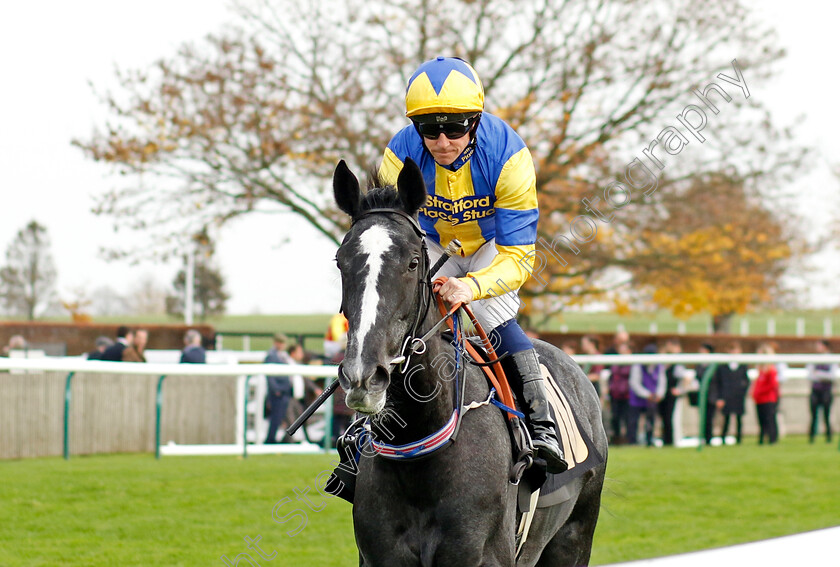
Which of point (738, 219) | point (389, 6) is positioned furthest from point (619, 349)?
point (389, 6)

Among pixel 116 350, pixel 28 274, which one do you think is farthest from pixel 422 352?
pixel 28 274

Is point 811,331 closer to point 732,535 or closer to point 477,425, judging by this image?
point 732,535

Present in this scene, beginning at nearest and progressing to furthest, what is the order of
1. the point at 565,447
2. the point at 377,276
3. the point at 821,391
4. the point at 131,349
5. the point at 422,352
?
1. the point at 377,276
2. the point at 422,352
3. the point at 565,447
4. the point at 131,349
5. the point at 821,391

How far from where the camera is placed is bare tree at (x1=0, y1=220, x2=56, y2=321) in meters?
30.5

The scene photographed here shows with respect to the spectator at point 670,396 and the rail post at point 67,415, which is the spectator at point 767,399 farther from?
the rail post at point 67,415

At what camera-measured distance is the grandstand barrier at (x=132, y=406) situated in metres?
9.73

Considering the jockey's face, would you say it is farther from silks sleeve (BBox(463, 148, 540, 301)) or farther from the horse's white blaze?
the horse's white blaze

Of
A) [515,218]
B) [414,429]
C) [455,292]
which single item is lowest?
[414,429]

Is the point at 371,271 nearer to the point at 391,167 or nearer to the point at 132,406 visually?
the point at 391,167

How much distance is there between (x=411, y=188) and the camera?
3.16m

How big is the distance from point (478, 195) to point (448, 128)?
32 centimetres

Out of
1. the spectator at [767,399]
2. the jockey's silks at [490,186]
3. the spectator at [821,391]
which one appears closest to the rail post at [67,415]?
the jockey's silks at [490,186]

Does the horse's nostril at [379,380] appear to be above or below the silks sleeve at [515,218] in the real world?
below

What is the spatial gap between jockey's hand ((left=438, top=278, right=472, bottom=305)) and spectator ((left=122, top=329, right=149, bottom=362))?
8.77 meters
